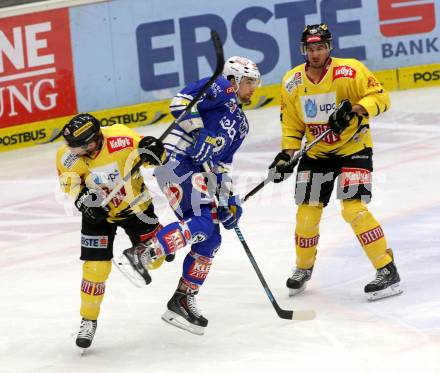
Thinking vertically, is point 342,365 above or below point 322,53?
below

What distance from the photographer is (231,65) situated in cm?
589

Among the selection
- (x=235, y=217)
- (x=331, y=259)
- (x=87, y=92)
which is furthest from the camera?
(x=87, y=92)

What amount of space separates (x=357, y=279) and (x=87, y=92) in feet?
16.2

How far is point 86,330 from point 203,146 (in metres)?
1.09

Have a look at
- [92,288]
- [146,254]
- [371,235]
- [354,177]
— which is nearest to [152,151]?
[146,254]

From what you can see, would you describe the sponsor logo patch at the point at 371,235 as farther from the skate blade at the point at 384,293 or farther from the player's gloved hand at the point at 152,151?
the player's gloved hand at the point at 152,151

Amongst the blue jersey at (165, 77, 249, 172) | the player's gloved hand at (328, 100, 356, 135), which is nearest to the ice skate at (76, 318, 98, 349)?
the blue jersey at (165, 77, 249, 172)

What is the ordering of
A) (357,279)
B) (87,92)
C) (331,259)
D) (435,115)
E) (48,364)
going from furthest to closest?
(87,92) < (435,115) < (331,259) < (357,279) < (48,364)

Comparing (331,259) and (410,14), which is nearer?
(331,259)

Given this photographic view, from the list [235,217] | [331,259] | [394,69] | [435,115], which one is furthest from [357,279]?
[394,69]

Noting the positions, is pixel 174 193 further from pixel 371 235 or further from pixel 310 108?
pixel 371 235

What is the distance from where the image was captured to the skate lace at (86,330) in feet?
18.1

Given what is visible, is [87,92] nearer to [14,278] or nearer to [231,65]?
[14,278]

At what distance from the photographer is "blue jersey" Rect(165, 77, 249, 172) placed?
566cm
